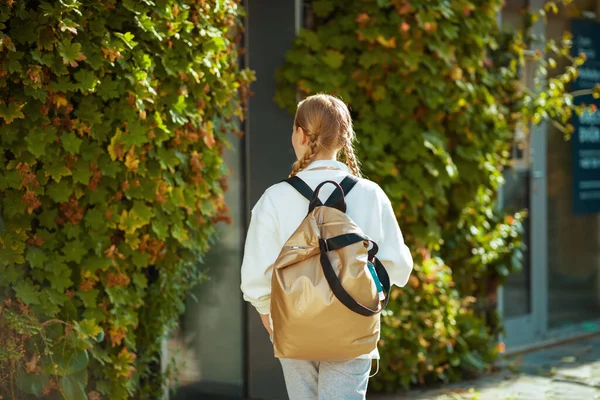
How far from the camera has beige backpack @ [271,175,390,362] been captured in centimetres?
Result: 282

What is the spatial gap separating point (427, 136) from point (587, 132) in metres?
3.04

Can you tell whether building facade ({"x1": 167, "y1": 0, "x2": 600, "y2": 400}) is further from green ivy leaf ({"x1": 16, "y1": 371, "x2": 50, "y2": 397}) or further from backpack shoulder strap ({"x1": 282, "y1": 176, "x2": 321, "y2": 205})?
backpack shoulder strap ({"x1": 282, "y1": 176, "x2": 321, "y2": 205})

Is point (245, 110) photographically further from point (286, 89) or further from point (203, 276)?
point (203, 276)

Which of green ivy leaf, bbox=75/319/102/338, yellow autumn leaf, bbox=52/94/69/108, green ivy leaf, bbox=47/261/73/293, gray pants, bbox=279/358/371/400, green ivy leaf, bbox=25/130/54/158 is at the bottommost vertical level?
gray pants, bbox=279/358/371/400

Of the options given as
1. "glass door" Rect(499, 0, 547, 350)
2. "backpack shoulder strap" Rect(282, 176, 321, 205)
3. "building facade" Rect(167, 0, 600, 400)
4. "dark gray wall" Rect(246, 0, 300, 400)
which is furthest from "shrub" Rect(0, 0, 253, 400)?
"glass door" Rect(499, 0, 547, 350)

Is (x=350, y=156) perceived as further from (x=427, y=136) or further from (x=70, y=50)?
(x=427, y=136)

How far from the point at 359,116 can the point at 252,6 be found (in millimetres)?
963

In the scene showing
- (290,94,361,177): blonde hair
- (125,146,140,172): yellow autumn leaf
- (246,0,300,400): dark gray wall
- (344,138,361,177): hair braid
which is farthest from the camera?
(246,0,300,400): dark gray wall

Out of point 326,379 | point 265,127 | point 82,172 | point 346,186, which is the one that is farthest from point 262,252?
point 265,127

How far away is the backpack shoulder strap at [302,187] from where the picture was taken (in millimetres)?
2998

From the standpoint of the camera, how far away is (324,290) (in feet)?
9.22

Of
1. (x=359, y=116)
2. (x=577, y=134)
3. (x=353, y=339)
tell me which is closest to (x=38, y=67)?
(x=353, y=339)

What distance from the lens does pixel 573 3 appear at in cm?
826

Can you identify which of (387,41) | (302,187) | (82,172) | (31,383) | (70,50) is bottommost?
(31,383)
